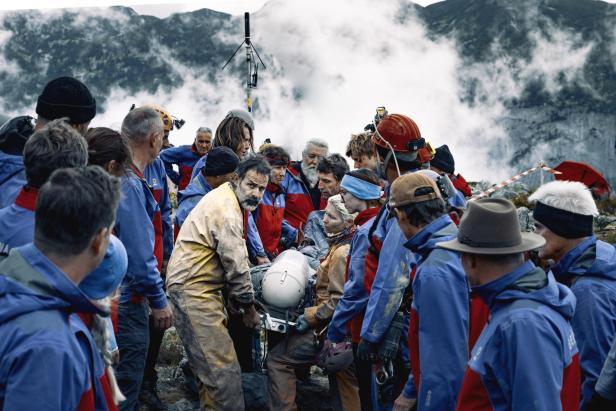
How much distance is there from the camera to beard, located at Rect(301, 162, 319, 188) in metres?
7.73

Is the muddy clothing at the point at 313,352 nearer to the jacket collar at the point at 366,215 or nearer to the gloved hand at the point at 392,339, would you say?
the jacket collar at the point at 366,215

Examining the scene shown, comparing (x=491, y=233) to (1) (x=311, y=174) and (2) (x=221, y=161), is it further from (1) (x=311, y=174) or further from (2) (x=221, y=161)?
(1) (x=311, y=174)

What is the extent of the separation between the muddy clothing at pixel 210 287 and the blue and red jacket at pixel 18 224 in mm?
1938

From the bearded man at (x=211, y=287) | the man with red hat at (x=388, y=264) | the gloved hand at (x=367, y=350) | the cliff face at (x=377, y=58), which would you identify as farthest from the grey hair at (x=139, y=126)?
the cliff face at (x=377, y=58)

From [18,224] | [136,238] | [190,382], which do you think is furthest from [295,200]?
[18,224]

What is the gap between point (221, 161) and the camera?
19.9 ft

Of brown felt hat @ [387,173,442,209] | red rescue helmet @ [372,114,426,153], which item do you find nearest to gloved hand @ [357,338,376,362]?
brown felt hat @ [387,173,442,209]

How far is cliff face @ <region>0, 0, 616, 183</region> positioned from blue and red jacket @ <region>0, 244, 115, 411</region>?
1051 inches

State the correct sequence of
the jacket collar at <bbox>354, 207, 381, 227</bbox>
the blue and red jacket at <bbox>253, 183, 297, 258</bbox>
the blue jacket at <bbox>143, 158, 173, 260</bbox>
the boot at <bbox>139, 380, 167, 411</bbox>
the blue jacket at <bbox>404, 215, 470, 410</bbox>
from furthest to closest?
Answer: the blue and red jacket at <bbox>253, 183, 297, 258</bbox>
the boot at <bbox>139, 380, 167, 411</bbox>
the blue jacket at <bbox>143, 158, 173, 260</bbox>
the jacket collar at <bbox>354, 207, 381, 227</bbox>
the blue jacket at <bbox>404, 215, 470, 410</bbox>

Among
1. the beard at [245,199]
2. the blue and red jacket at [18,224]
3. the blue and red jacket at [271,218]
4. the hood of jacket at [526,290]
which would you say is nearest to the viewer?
the hood of jacket at [526,290]

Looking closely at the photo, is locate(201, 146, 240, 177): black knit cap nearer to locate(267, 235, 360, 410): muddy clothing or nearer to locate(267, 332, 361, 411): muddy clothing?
locate(267, 235, 360, 410): muddy clothing

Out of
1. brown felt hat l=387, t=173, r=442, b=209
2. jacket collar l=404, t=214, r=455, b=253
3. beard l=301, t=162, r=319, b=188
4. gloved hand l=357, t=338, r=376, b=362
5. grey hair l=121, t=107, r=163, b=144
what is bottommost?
gloved hand l=357, t=338, r=376, b=362

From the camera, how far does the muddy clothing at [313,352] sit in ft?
17.4

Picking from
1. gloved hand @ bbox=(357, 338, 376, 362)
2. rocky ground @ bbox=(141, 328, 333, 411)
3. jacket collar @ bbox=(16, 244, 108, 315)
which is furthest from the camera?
rocky ground @ bbox=(141, 328, 333, 411)
